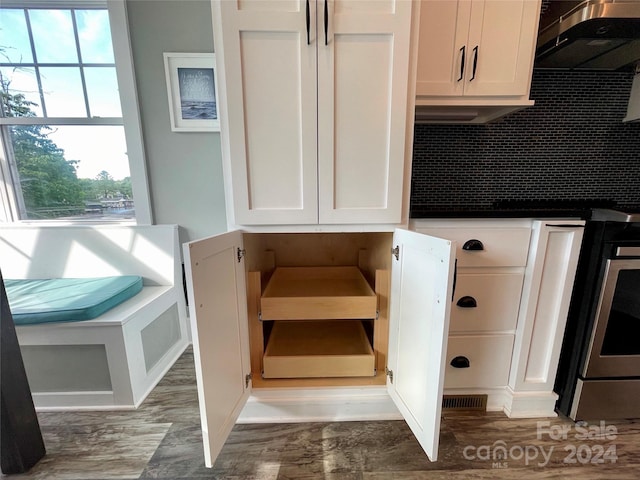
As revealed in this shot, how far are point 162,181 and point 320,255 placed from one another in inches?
43.8

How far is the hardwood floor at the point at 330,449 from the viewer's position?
1.00 m

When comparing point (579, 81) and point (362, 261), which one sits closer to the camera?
point (579, 81)

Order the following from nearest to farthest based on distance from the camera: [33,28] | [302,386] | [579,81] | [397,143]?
[397,143]
[302,386]
[579,81]
[33,28]

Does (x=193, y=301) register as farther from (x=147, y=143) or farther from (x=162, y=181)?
(x=147, y=143)

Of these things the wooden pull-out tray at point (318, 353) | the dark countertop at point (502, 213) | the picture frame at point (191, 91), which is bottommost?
the wooden pull-out tray at point (318, 353)

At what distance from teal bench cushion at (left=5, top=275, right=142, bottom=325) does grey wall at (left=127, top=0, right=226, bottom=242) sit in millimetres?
462

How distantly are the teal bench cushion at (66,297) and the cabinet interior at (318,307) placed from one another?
2.48ft

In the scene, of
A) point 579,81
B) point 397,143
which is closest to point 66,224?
point 397,143

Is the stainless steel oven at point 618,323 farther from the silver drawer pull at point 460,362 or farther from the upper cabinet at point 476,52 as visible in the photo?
the upper cabinet at point 476,52

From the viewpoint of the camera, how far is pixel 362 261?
160cm

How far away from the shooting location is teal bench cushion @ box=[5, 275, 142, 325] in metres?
1.16

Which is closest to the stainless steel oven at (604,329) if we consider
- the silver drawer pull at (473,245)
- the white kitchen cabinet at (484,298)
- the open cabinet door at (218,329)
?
the white kitchen cabinet at (484,298)

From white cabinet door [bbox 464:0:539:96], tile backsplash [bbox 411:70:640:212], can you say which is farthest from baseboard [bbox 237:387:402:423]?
white cabinet door [bbox 464:0:539:96]

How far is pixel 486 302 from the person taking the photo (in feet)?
3.69
